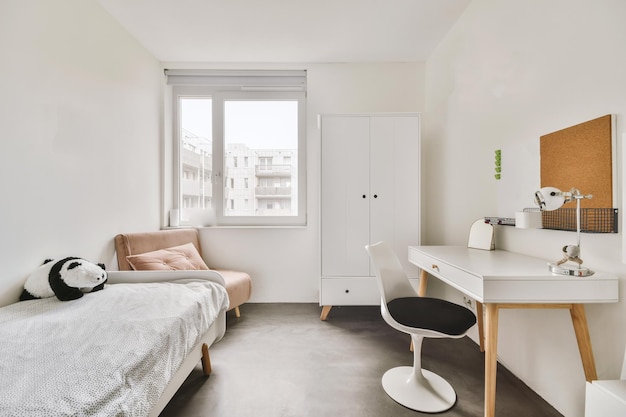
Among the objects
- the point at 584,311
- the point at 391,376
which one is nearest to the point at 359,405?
the point at 391,376

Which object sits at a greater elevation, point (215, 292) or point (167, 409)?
point (215, 292)

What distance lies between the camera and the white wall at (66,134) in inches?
62.7

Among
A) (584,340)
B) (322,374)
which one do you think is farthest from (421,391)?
(584,340)

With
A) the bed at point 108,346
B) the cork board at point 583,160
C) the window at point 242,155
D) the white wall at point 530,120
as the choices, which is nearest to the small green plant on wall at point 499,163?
the white wall at point 530,120

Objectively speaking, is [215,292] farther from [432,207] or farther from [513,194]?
[432,207]

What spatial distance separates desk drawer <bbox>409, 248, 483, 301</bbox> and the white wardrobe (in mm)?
572

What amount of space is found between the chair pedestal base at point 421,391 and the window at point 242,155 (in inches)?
72.5

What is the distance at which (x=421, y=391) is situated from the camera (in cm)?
162

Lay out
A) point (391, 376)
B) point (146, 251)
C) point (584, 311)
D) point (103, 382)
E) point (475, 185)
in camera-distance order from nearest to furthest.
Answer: point (103, 382) < point (584, 311) < point (391, 376) < point (475, 185) < point (146, 251)

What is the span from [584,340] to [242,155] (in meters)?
3.02

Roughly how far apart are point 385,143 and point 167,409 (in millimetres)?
2438

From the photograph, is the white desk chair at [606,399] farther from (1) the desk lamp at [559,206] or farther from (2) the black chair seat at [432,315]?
(2) the black chair seat at [432,315]

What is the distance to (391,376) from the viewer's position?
1.80m

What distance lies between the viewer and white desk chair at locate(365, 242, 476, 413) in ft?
4.88
